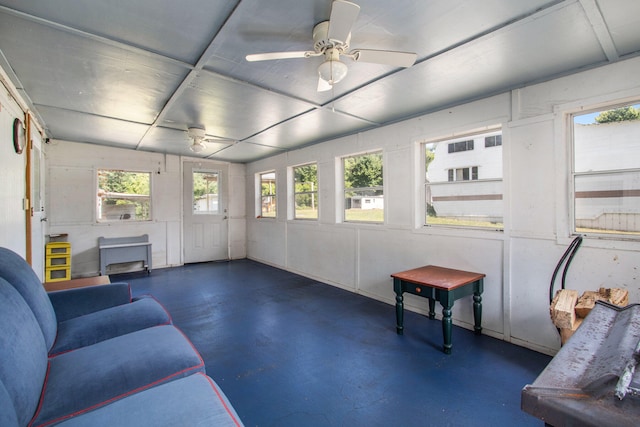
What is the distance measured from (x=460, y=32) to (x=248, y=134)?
319 cm

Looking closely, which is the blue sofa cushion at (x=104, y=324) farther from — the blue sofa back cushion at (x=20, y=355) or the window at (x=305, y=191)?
the window at (x=305, y=191)

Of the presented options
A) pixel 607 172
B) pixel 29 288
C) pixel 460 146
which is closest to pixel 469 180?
pixel 460 146

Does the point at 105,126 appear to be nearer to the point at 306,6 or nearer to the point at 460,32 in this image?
the point at 306,6

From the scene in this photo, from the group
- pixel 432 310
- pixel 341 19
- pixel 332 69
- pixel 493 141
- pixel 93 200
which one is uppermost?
pixel 341 19

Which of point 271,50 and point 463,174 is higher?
point 271,50

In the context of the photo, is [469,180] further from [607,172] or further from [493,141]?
[607,172]

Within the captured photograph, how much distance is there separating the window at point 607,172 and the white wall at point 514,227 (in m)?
0.11

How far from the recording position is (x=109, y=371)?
1324mm

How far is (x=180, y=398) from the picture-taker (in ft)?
3.66

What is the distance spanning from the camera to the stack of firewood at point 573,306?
68.4 inches

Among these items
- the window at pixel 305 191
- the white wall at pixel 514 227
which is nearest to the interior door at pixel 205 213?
the window at pixel 305 191

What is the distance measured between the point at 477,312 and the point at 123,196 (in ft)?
20.3

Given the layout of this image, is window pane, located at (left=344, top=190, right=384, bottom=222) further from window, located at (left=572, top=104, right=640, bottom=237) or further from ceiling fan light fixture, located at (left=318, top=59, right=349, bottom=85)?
ceiling fan light fixture, located at (left=318, top=59, right=349, bottom=85)

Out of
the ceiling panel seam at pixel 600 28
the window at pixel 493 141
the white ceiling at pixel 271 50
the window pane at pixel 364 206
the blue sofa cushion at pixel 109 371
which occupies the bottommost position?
the blue sofa cushion at pixel 109 371
